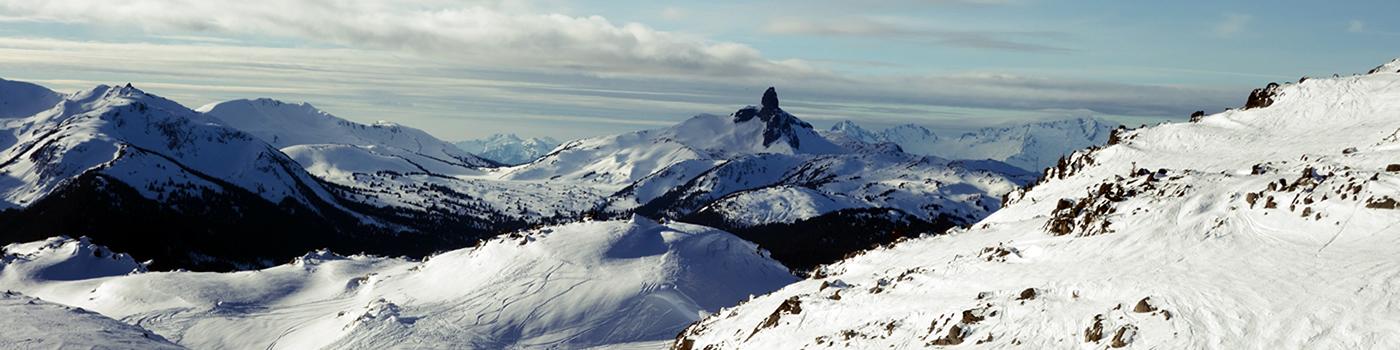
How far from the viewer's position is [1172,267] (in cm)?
2862

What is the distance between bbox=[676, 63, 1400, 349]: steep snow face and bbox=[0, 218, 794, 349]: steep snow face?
30.7 meters

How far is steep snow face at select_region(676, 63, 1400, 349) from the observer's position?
930 inches

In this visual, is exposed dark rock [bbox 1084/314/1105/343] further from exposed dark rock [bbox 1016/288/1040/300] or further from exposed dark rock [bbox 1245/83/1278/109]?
exposed dark rock [bbox 1245/83/1278/109]

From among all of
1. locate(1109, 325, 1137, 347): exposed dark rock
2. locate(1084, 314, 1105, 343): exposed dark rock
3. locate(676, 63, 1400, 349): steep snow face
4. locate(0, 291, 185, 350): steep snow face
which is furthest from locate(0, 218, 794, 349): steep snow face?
Answer: locate(1109, 325, 1137, 347): exposed dark rock

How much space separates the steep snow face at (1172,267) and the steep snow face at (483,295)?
3070cm

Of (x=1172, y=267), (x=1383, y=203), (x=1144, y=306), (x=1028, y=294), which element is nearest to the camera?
(x=1144, y=306)

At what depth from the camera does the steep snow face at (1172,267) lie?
2362cm

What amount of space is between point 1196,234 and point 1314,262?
5.25m

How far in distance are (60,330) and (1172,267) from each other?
162ft

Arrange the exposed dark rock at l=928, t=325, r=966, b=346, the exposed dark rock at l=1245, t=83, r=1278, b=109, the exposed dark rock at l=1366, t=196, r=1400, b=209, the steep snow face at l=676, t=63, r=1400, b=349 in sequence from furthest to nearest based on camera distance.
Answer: the exposed dark rock at l=1245, t=83, r=1278, b=109 → the exposed dark rock at l=928, t=325, r=966, b=346 → the exposed dark rock at l=1366, t=196, r=1400, b=209 → the steep snow face at l=676, t=63, r=1400, b=349

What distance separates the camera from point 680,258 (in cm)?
8562

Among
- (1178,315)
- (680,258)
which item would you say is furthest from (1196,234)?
(680,258)

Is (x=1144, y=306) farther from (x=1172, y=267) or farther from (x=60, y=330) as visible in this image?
(x=60, y=330)

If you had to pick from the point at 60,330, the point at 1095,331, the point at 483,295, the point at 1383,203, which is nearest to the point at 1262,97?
the point at 1383,203
